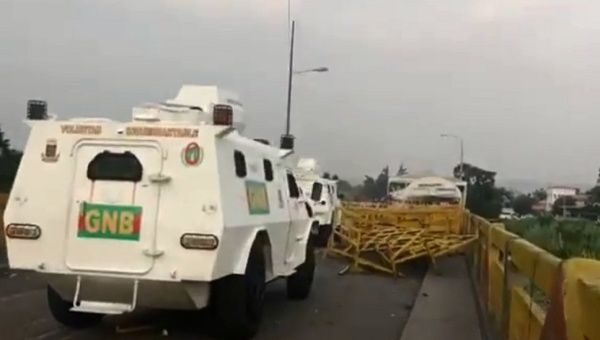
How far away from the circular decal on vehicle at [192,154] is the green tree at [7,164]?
1214cm

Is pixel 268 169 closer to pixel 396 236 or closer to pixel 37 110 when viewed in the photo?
pixel 37 110

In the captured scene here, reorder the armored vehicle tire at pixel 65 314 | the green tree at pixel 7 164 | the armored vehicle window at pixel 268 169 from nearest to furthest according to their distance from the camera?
1. the armored vehicle tire at pixel 65 314
2. the armored vehicle window at pixel 268 169
3. the green tree at pixel 7 164

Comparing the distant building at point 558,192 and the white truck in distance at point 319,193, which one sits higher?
the white truck in distance at point 319,193

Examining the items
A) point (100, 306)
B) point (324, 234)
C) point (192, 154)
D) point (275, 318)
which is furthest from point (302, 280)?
point (324, 234)

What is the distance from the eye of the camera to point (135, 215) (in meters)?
8.91

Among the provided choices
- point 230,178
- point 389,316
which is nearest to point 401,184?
point 389,316

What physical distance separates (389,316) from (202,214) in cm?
469

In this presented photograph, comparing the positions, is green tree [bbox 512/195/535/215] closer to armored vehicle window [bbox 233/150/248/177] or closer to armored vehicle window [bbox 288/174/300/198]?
armored vehicle window [bbox 288/174/300/198]

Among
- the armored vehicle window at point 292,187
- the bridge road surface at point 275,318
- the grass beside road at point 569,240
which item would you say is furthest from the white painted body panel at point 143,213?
the grass beside road at point 569,240

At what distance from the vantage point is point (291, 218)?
12.2m

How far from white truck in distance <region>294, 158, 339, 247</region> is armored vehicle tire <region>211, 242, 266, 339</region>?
15.9 metres

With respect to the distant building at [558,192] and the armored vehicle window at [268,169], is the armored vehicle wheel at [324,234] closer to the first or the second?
the armored vehicle window at [268,169]

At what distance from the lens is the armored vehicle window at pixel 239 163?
383 inches

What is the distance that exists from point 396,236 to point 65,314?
11151 millimetres
